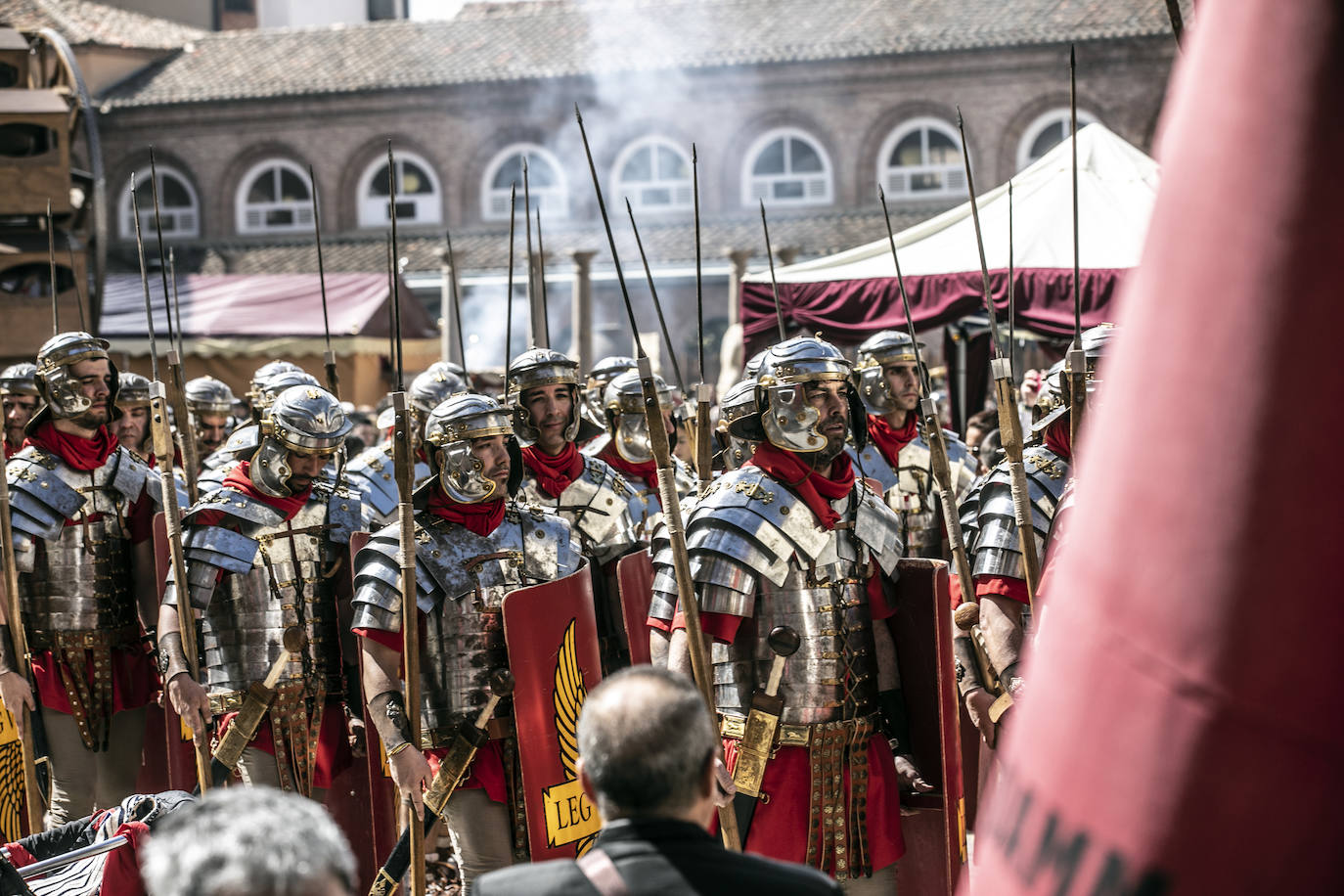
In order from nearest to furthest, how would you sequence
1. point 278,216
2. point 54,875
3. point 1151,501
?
point 1151,501 → point 54,875 → point 278,216

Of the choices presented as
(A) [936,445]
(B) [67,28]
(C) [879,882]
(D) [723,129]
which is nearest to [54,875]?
(C) [879,882]

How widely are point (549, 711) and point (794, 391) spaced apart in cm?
122

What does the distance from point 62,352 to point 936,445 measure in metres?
3.70

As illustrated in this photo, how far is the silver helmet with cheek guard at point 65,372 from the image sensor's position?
6.66m

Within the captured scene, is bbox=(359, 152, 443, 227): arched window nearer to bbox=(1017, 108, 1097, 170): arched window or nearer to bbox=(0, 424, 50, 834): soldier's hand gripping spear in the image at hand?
bbox=(1017, 108, 1097, 170): arched window

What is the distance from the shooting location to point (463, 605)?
194 inches

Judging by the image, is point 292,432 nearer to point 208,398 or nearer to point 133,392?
point 133,392

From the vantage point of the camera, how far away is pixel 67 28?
34562 mm

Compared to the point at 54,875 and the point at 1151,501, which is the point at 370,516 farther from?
the point at 1151,501

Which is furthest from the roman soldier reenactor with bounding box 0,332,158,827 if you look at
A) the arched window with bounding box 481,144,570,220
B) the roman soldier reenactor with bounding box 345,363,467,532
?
the arched window with bounding box 481,144,570,220

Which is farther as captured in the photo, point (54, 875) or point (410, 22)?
point (410, 22)

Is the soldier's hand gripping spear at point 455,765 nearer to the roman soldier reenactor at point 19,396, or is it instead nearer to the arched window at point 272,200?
the roman soldier reenactor at point 19,396

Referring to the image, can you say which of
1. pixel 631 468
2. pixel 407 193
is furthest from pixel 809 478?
pixel 407 193

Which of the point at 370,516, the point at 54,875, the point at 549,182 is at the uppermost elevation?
the point at 549,182
